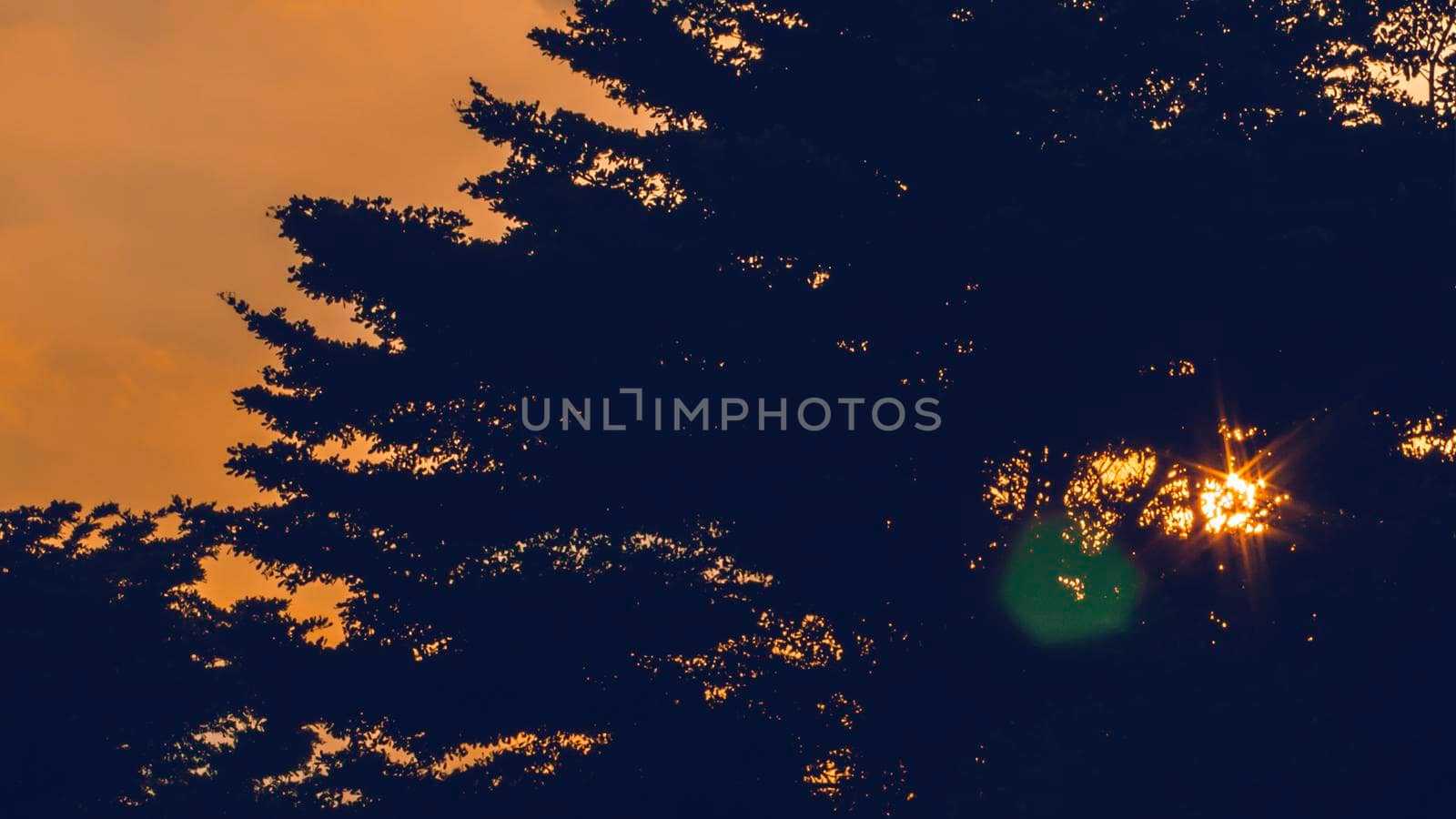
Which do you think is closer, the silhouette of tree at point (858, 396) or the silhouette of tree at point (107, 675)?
the silhouette of tree at point (858, 396)

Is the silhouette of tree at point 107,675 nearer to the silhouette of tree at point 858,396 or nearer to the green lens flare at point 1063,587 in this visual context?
the silhouette of tree at point 858,396

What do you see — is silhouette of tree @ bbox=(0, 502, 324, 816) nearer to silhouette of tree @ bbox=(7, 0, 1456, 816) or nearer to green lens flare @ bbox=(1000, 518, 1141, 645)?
silhouette of tree @ bbox=(7, 0, 1456, 816)

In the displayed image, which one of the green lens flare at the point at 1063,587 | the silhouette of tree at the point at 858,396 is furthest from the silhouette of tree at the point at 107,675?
the green lens flare at the point at 1063,587

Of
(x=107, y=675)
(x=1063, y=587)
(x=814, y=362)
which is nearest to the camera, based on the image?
(x=814, y=362)

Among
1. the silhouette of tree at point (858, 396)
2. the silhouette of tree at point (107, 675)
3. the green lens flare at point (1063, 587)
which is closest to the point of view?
the silhouette of tree at point (858, 396)

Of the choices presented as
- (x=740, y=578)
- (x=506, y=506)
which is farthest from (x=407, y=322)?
(x=740, y=578)

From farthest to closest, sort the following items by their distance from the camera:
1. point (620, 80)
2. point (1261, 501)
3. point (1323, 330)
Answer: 1. point (620, 80)
2. point (1261, 501)
3. point (1323, 330)

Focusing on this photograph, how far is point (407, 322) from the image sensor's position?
51.2 feet

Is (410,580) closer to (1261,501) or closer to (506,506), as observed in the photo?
(506,506)

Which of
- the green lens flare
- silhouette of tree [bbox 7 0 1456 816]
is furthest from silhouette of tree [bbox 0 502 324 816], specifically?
the green lens flare

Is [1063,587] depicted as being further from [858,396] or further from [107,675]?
[107,675]

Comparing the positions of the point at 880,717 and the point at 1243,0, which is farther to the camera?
the point at 1243,0

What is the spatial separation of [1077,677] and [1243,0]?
27.1ft

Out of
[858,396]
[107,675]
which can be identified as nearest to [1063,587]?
[858,396]
